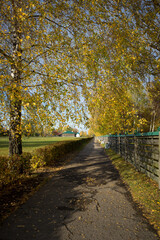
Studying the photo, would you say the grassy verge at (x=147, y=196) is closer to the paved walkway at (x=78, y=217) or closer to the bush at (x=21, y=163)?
the paved walkway at (x=78, y=217)

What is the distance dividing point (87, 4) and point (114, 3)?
1440 mm

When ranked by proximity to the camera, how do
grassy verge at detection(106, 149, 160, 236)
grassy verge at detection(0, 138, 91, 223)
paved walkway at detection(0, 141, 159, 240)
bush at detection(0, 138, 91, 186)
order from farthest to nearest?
bush at detection(0, 138, 91, 186) → grassy verge at detection(0, 138, 91, 223) → grassy verge at detection(106, 149, 160, 236) → paved walkway at detection(0, 141, 159, 240)

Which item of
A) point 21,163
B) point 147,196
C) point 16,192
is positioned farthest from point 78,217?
point 21,163

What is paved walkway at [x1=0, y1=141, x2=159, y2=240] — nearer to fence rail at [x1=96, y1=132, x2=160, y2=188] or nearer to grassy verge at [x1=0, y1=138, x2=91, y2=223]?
grassy verge at [x1=0, y1=138, x2=91, y2=223]

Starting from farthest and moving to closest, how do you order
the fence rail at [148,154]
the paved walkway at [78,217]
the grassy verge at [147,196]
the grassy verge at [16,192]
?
the fence rail at [148,154]
the grassy verge at [16,192]
the grassy verge at [147,196]
the paved walkway at [78,217]

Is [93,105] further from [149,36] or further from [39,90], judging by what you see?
[149,36]

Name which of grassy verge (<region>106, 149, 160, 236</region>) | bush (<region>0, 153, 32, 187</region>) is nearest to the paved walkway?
grassy verge (<region>106, 149, 160, 236</region>)

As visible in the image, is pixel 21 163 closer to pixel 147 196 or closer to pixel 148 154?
pixel 147 196

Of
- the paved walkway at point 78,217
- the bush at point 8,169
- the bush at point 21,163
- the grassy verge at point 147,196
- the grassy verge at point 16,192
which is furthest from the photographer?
the bush at point 21,163

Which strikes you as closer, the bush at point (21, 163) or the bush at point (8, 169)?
the bush at point (8, 169)

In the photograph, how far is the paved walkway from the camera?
2943mm

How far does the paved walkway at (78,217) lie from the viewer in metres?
2.94

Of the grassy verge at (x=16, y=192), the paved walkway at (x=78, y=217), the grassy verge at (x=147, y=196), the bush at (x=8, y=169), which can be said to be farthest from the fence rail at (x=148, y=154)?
the bush at (x=8, y=169)

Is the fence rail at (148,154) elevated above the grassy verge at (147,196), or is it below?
above
